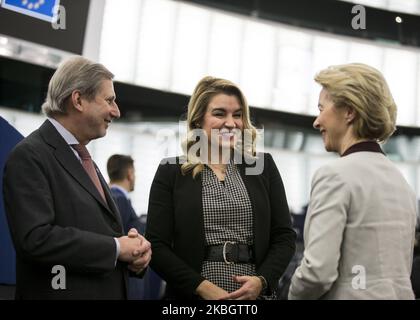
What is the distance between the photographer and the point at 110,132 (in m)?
6.84

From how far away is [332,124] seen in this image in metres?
1.87

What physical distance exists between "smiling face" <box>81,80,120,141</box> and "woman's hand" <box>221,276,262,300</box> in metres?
0.81

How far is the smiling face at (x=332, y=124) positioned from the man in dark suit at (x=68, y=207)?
2.55 feet

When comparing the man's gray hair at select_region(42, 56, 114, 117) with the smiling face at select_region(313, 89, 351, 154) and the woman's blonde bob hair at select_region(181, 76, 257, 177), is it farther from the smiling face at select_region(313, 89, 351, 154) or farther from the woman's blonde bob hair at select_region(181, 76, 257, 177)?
the smiling face at select_region(313, 89, 351, 154)

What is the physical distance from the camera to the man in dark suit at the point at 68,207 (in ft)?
5.94

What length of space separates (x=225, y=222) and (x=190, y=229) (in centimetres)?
15

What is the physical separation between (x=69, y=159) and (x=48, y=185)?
0.16 m

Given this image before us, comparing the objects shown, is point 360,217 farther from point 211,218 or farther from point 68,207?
point 68,207

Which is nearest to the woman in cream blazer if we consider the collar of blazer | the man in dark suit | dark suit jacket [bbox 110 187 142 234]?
the man in dark suit

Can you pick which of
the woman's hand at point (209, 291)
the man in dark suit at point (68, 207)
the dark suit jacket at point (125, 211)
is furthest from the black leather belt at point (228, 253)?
the dark suit jacket at point (125, 211)

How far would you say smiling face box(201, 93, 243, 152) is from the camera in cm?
241

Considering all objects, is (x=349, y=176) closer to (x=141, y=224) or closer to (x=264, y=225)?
(x=264, y=225)

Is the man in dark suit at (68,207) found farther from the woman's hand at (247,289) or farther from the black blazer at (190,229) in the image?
the woman's hand at (247,289)

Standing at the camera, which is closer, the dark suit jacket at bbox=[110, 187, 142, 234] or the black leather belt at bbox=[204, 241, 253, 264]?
the black leather belt at bbox=[204, 241, 253, 264]
